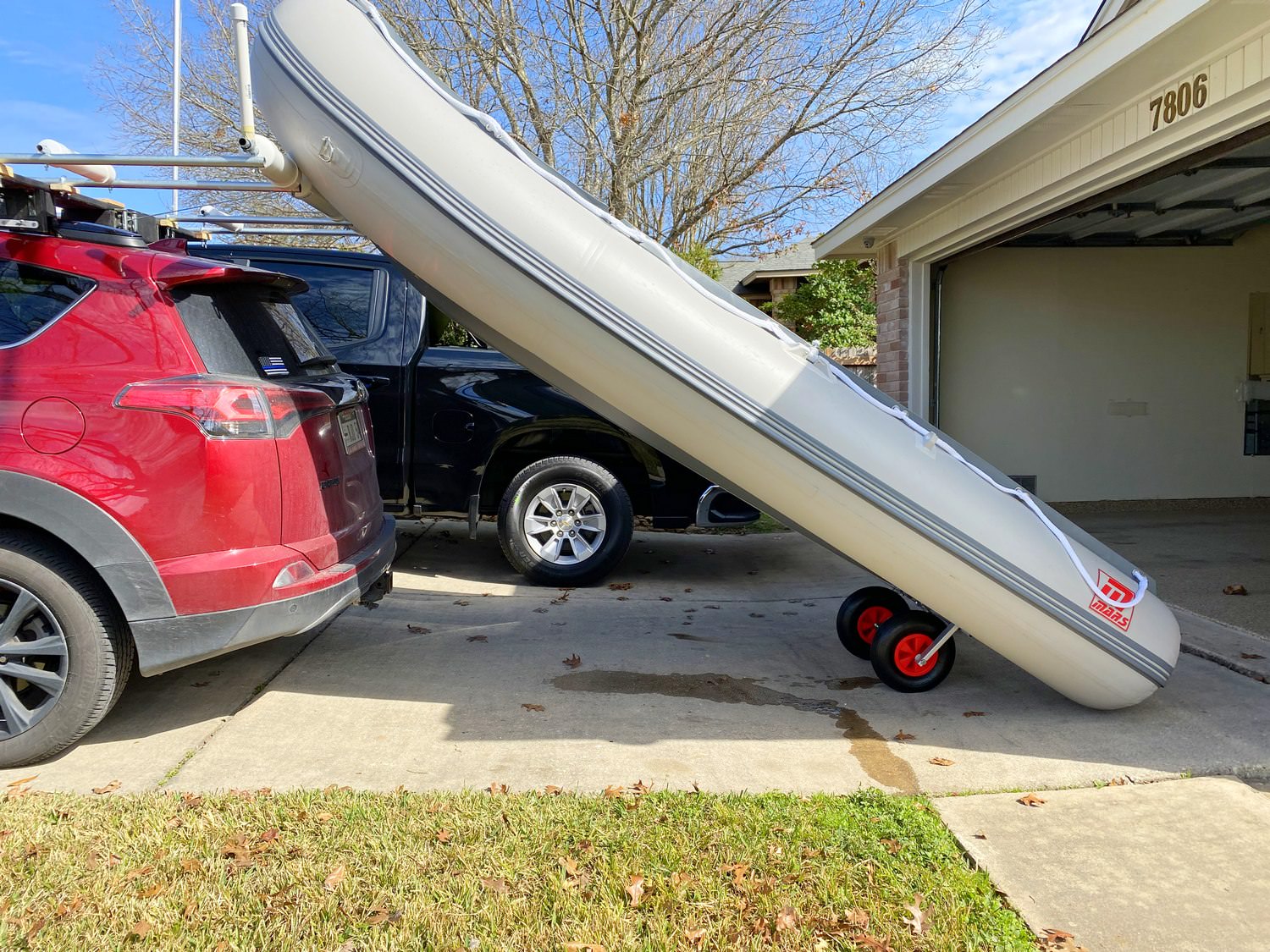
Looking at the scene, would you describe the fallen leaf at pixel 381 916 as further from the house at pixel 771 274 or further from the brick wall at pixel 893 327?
the house at pixel 771 274

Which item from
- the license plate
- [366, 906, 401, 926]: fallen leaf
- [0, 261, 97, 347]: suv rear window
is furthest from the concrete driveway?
[0, 261, 97, 347]: suv rear window

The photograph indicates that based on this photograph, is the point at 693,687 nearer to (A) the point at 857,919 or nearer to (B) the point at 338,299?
(A) the point at 857,919

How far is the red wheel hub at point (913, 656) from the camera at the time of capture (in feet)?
14.5

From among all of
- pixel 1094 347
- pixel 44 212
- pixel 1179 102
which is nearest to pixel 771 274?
pixel 1094 347

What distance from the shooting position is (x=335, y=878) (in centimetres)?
274

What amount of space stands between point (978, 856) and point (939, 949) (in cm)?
53

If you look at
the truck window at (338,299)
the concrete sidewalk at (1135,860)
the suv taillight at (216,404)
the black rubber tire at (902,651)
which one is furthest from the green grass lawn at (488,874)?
the truck window at (338,299)

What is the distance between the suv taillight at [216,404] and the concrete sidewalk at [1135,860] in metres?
2.87

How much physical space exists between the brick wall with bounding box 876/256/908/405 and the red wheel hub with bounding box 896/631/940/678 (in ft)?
16.9

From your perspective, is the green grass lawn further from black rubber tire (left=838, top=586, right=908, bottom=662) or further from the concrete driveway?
black rubber tire (left=838, top=586, right=908, bottom=662)

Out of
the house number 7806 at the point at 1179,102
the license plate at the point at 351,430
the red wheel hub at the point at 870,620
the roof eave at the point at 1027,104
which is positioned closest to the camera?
the license plate at the point at 351,430

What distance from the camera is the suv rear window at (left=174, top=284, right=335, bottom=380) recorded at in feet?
11.9

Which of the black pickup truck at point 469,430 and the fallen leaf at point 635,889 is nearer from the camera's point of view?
the fallen leaf at point 635,889

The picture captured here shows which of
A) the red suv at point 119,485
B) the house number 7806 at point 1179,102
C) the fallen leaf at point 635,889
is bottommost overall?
the fallen leaf at point 635,889
